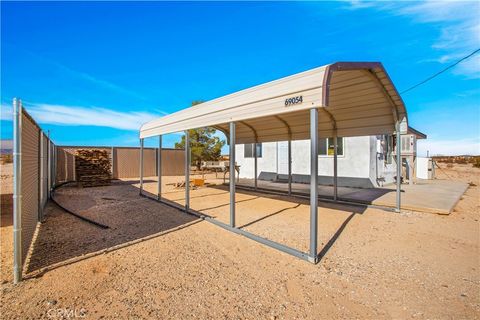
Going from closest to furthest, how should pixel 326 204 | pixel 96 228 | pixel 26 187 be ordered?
pixel 26 187
pixel 96 228
pixel 326 204

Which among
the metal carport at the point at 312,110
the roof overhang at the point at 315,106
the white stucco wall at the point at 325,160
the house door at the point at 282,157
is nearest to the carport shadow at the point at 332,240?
the metal carport at the point at 312,110

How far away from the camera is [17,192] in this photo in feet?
9.37

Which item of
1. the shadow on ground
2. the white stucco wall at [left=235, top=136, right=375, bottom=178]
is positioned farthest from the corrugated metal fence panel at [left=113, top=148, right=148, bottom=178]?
the shadow on ground

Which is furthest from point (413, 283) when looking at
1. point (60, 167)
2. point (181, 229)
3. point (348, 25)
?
point (60, 167)

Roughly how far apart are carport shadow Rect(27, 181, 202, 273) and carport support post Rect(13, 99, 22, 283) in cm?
39

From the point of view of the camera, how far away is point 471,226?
5156 millimetres

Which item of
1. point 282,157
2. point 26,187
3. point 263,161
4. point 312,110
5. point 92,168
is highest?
point 312,110

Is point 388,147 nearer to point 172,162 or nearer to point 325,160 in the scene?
point 325,160

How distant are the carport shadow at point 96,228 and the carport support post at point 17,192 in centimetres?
39

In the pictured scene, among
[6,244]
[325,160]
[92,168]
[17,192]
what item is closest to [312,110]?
[17,192]

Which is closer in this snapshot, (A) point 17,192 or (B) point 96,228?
(A) point 17,192

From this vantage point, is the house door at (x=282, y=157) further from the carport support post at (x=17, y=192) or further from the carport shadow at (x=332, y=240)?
the carport support post at (x=17, y=192)

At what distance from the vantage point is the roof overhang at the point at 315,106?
3545 millimetres

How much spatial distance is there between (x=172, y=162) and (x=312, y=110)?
18336mm
